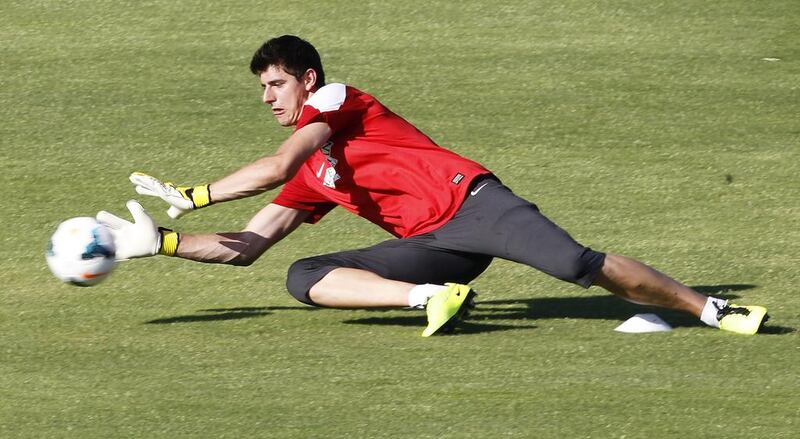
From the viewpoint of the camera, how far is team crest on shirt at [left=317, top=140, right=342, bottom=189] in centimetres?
757

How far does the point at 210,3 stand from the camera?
13.8 metres

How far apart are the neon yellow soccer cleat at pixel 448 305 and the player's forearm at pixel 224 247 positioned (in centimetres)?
134

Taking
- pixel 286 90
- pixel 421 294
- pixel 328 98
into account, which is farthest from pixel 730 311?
pixel 286 90

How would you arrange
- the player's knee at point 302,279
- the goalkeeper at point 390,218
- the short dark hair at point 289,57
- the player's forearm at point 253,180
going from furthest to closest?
the short dark hair at point 289,57
the player's knee at point 302,279
the player's forearm at point 253,180
the goalkeeper at point 390,218

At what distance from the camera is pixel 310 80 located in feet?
24.9

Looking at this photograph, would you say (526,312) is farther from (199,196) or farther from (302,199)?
(199,196)

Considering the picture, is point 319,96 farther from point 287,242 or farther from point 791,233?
point 791,233

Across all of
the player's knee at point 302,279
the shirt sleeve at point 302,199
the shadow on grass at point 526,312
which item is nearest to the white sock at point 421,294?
the shadow on grass at point 526,312

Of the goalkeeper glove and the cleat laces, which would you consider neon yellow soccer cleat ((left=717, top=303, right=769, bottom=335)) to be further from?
the goalkeeper glove

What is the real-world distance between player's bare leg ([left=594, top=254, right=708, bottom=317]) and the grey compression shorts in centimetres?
7

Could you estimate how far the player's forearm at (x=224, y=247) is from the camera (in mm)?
7668

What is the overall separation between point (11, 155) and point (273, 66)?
382 cm

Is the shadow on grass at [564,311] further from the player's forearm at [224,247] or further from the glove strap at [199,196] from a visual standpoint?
the glove strap at [199,196]

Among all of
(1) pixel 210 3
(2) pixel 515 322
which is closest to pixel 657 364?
(2) pixel 515 322
